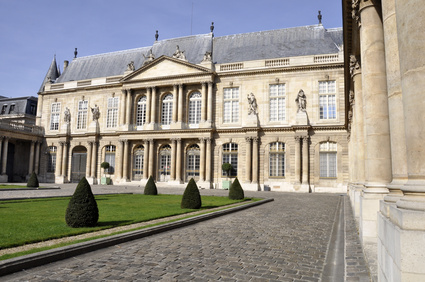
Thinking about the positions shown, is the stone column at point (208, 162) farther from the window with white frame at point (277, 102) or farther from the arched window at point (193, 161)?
the window with white frame at point (277, 102)

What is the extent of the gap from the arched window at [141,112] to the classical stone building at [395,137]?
1110 inches

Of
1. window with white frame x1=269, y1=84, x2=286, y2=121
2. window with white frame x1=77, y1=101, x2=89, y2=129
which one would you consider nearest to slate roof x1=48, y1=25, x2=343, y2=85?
window with white frame x1=269, y1=84, x2=286, y2=121

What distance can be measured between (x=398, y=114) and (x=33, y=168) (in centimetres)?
3998

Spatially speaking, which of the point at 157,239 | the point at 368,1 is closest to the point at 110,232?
the point at 157,239

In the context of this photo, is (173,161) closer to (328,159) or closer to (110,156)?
(110,156)

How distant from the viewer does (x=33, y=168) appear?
3675 centimetres

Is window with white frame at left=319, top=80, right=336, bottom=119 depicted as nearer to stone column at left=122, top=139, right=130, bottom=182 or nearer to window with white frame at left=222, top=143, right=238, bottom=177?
window with white frame at left=222, top=143, right=238, bottom=177

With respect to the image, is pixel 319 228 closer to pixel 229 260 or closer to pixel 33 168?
pixel 229 260

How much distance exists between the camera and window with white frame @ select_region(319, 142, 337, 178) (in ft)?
87.8

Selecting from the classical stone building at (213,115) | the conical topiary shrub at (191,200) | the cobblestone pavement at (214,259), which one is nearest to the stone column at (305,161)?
the classical stone building at (213,115)

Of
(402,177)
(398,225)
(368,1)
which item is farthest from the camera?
(368,1)

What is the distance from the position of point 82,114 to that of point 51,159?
648 cm

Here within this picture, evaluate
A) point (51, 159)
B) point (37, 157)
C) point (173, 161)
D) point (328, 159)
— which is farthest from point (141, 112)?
point (328, 159)

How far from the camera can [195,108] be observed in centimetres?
3162
